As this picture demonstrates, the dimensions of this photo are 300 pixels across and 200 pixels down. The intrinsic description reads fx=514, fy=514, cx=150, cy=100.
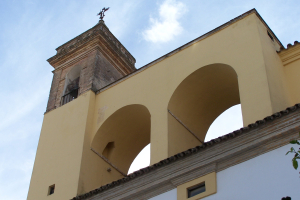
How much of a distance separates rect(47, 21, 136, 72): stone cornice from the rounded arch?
3.45m

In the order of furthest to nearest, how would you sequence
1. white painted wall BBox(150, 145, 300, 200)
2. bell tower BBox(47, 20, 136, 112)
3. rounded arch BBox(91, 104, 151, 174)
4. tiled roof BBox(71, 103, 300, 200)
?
bell tower BBox(47, 20, 136, 112) → rounded arch BBox(91, 104, 151, 174) → tiled roof BBox(71, 103, 300, 200) → white painted wall BBox(150, 145, 300, 200)

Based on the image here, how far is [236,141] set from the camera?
9.17 meters

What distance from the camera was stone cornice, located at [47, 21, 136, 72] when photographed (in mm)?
15781

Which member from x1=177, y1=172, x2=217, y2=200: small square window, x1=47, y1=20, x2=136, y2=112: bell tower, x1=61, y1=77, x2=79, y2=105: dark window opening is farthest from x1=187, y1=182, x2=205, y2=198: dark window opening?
x1=61, y1=77, x2=79, y2=105: dark window opening

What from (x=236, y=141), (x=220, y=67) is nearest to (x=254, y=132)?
(x=236, y=141)

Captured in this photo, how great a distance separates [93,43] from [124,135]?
3592 millimetres

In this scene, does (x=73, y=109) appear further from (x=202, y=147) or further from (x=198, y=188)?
(x=198, y=188)

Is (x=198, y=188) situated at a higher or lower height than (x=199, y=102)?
lower

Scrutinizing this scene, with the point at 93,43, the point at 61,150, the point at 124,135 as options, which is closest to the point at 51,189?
the point at 61,150

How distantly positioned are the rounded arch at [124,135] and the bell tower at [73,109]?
411 mm

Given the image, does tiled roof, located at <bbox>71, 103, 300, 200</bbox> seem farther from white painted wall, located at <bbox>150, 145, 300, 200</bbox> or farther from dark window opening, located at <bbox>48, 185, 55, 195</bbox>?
dark window opening, located at <bbox>48, 185, 55, 195</bbox>

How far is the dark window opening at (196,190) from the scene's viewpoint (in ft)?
30.4

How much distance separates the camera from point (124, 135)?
44.4 feet

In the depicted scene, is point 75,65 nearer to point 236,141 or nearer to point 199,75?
point 199,75
